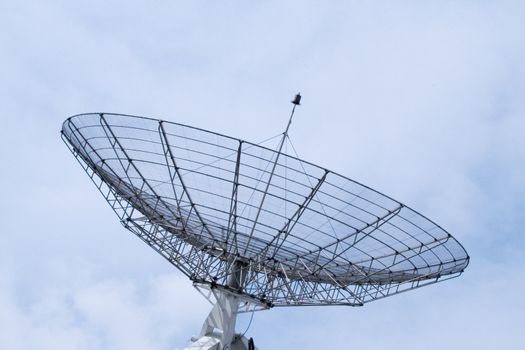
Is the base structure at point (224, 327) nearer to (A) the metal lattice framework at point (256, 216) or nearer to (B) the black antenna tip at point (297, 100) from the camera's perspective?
(A) the metal lattice framework at point (256, 216)

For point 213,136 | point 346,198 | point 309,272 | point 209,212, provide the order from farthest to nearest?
point 309,272
point 209,212
point 346,198
point 213,136

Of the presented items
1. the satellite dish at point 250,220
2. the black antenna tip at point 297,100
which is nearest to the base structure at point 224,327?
the satellite dish at point 250,220

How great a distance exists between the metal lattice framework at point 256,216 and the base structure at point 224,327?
606mm

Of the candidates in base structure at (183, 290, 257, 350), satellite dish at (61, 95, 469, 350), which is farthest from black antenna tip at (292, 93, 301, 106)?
base structure at (183, 290, 257, 350)

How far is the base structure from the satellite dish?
0.05 metres

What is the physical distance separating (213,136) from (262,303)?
39.0 feet

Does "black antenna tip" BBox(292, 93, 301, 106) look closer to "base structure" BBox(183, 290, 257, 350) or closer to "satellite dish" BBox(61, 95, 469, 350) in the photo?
"satellite dish" BBox(61, 95, 469, 350)

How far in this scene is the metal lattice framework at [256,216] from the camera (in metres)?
33.7

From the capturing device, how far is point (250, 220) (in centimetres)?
3709

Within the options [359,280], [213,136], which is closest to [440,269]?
[359,280]

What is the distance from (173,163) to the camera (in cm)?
3469

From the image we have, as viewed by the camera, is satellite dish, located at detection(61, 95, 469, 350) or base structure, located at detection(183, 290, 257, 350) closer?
satellite dish, located at detection(61, 95, 469, 350)

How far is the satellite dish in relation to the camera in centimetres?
3375

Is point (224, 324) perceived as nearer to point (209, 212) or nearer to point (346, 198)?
point (209, 212)
